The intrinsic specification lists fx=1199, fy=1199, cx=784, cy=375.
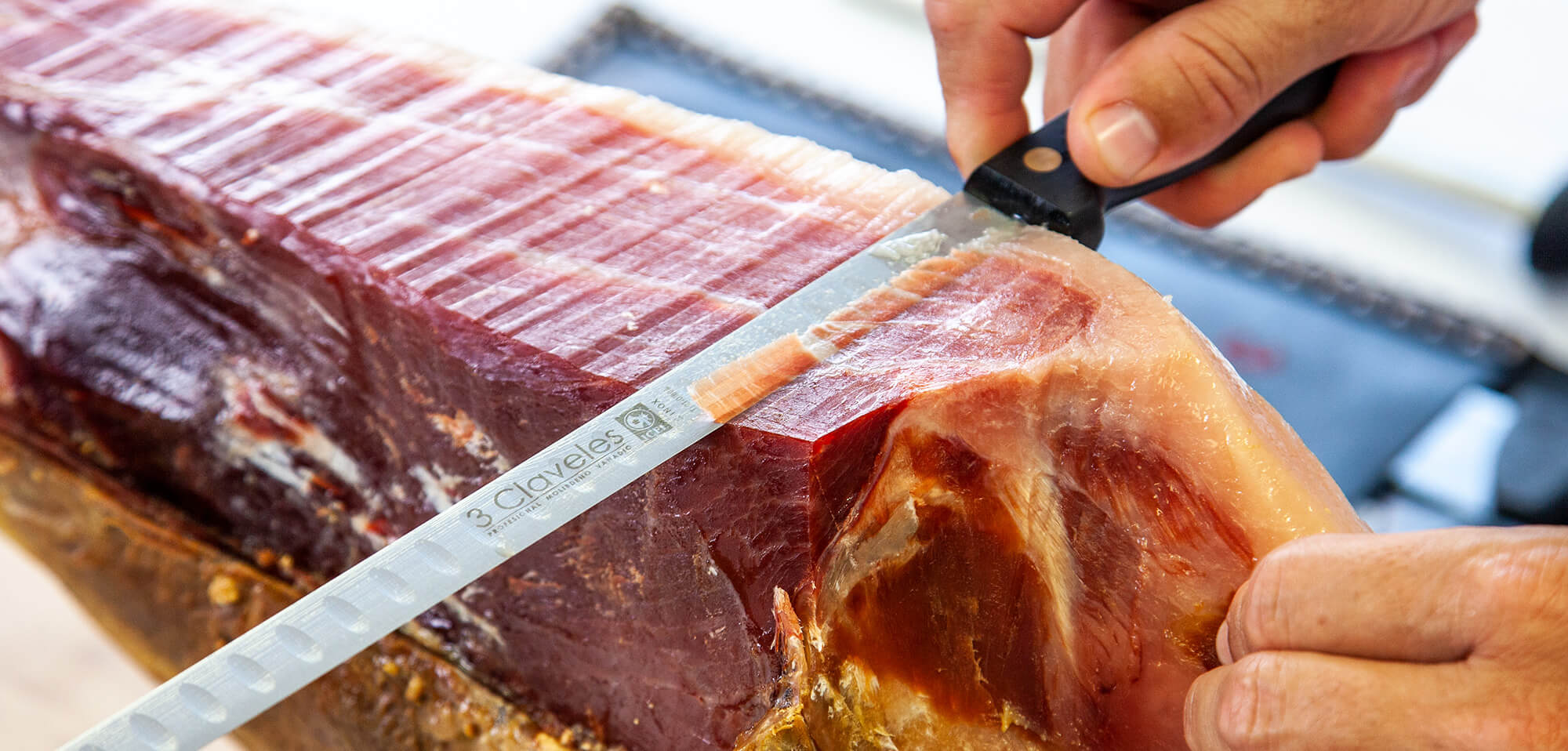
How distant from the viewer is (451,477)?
158 cm

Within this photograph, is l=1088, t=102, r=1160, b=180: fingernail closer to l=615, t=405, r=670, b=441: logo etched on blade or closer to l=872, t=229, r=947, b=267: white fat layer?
l=872, t=229, r=947, b=267: white fat layer

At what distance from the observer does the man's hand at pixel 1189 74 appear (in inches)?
62.5

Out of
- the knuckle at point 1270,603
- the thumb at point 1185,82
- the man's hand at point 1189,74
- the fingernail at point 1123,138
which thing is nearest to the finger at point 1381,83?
the man's hand at point 1189,74

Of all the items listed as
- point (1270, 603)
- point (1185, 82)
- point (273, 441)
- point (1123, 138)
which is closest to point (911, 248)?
point (1123, 138)

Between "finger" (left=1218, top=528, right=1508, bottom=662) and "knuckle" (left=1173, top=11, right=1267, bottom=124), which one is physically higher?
"knuckle" (left=1173, top=11, right=1267, bottom=124)

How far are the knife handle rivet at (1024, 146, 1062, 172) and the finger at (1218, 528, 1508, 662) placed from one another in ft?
2.17

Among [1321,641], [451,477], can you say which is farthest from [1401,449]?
[451,477]

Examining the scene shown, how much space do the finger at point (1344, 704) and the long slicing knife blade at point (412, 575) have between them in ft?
1.84

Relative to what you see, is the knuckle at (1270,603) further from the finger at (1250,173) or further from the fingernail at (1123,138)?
the finger at (1250,173)

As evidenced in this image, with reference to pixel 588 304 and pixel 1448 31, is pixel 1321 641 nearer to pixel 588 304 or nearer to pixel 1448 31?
pixel 588 304

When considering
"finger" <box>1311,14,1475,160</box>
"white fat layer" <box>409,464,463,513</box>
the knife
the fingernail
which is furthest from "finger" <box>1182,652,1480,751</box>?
"finger" <box>1311,14,1475,160</box>

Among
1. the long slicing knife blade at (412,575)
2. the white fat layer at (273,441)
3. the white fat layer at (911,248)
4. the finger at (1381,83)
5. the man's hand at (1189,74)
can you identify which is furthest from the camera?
the finger at (1381,83)

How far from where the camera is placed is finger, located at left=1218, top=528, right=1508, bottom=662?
93 centimetres

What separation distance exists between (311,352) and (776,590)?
0.79 m
